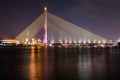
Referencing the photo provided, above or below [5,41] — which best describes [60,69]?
below

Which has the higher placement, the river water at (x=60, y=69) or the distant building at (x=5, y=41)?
the distant building at (x=5, y=41)

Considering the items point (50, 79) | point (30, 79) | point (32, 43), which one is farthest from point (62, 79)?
point (32, 43)

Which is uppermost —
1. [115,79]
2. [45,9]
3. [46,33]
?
[45,9]

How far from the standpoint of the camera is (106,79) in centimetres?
858

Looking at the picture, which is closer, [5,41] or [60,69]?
[60,69]

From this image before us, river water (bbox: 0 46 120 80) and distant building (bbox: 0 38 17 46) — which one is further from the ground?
distant building (bbox: 0 38 17 46)

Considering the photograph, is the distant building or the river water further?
the distant building

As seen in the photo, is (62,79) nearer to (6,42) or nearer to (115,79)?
(115,79)

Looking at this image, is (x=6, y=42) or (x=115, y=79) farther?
(x=6, y=42)

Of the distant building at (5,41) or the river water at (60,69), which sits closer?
the river water at (60,69)

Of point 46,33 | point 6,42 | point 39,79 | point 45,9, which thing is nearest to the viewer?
point 39,79

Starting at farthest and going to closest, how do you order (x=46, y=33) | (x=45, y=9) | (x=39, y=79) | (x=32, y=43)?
(x=32, y=43)
(x=45, y=9)
(x=46, y=33)
(x=39, y=79)

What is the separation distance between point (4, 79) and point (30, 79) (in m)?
0.85

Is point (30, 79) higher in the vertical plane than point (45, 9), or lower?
lower
